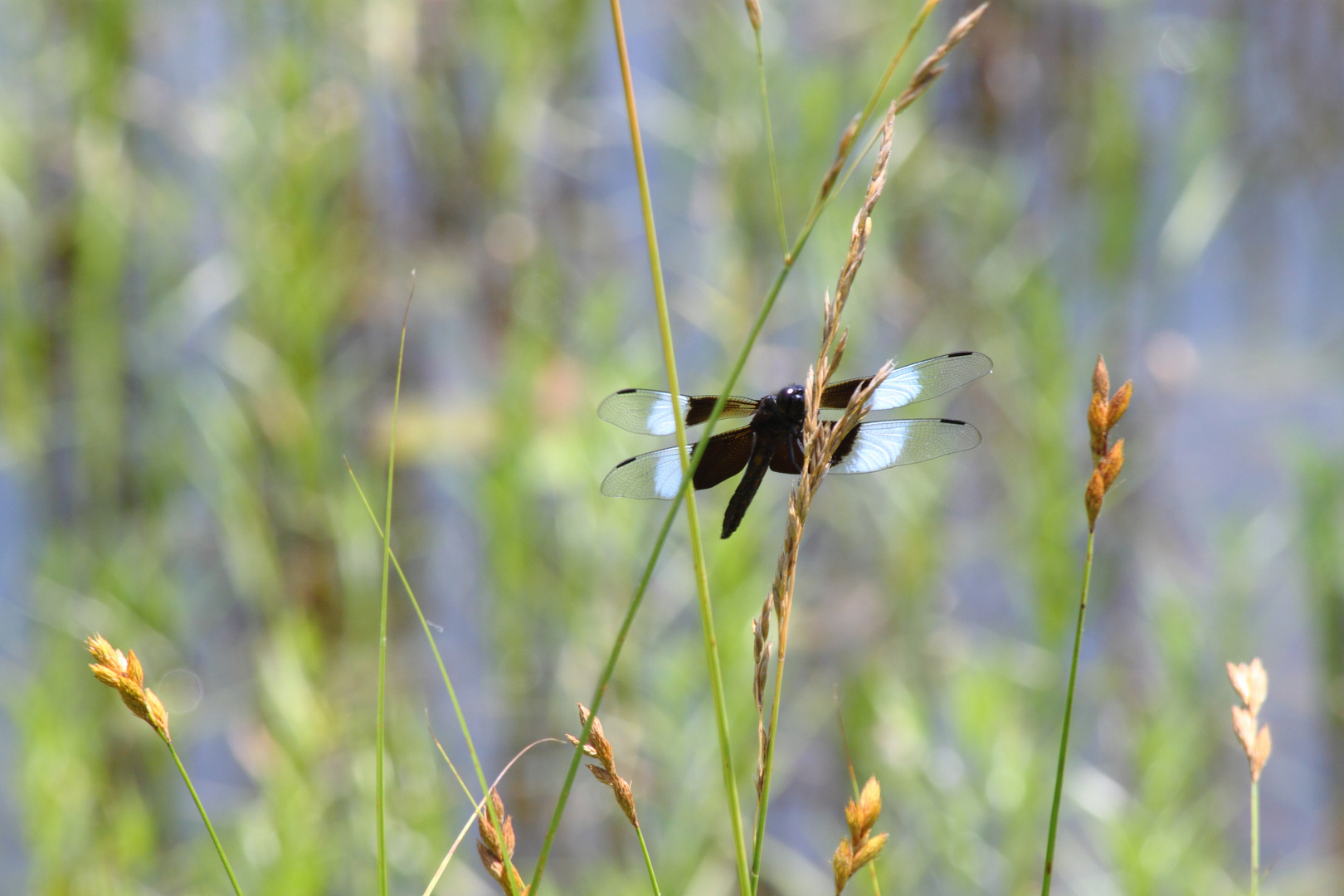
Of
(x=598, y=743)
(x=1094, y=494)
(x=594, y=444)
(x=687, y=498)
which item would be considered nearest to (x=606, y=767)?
(x=598, y=743)

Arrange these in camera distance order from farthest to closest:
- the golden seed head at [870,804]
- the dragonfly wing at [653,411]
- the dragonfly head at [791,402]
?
1. the dragonfly wing at [653,411]
2. the dragonfly head at [791,402]
3. the golden seed head at [870,804]

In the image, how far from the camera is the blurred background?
134 cm

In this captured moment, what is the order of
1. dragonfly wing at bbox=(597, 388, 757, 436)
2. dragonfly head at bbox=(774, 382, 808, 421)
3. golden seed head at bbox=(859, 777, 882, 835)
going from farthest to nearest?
dragonfly wing at bbox=(597, 388, 757, 436), dragonfly head at bbox=(774, 382, 808, 421), golden seed head at bbox=(859, 777, 882, 835)

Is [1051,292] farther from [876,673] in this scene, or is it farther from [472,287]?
[472,287]

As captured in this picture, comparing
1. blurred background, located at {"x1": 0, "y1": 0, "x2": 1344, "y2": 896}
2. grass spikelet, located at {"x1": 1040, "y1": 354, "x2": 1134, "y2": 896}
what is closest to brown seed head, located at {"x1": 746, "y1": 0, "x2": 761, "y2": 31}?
grass spikelet, located at {"x1": 1040, "y1": 354, "x2": 1134, "y2": 896}

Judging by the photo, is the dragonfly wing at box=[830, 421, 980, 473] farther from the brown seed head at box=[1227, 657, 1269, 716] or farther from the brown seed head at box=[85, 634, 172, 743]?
the brown seed head at box=[85, 634, 172, 743]

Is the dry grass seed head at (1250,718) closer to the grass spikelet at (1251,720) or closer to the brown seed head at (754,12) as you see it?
the grass spikelet at (1251,720)

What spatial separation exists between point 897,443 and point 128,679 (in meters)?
0.45

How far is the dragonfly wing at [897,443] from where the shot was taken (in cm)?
62

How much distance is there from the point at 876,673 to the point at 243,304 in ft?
3.94

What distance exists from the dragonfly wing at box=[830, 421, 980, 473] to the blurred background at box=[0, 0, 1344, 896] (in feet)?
2.24

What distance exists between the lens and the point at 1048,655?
136 cm

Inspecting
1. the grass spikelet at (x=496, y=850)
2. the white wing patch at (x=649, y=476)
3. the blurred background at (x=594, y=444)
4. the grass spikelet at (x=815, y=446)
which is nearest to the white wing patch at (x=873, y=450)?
the white wing patch at (x=649, y=476)

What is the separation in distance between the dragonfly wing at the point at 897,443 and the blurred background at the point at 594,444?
0.68 m
